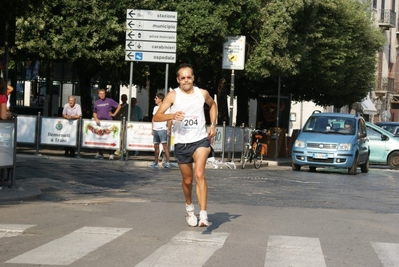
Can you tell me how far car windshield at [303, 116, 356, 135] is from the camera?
27.7 metres

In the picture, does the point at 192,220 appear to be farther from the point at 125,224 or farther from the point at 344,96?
the point at 344,96

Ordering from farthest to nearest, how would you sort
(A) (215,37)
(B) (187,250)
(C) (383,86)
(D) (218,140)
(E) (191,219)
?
(C) (383,86), (A) (215,37), (D) (218,140), (E) (191,219), (B) (187,250)

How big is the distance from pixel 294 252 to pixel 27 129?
1819cm

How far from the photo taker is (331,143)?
2686cm

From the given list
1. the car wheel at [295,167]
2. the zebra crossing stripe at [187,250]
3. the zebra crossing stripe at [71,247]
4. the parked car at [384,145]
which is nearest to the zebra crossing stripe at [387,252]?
the zebra crossing stripe at [187,250]

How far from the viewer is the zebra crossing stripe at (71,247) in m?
8.57

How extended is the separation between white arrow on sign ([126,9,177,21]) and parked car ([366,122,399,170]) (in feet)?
30.3

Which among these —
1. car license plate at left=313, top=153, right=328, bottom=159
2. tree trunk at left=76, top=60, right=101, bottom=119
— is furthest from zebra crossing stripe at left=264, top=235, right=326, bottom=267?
tree trunk at left=76, top=60, right=101, bottom=119

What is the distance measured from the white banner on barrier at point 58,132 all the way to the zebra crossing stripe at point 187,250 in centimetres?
1629

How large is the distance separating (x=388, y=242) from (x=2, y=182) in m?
7.19

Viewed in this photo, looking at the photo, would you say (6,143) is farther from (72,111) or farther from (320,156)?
(320,156)

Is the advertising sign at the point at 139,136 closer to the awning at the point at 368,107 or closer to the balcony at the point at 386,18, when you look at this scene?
the awning at the point at 368,107

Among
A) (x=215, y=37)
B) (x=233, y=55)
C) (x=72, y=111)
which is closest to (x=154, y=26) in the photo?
(x=233, y=55)

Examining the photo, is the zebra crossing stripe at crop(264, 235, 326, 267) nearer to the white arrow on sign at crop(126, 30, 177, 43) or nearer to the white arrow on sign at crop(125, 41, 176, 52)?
the white arrow on sign at crop(125, 41, 176, 52)
